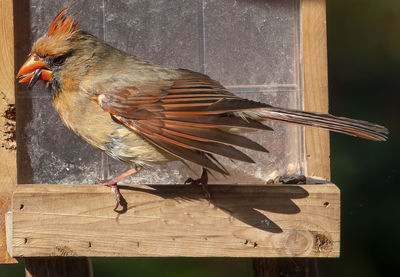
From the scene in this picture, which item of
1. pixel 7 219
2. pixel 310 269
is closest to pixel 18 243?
pixel 7 219

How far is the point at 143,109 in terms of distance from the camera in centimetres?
343

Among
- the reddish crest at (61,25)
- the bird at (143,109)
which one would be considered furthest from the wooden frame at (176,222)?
the reddish crest at (61,25)

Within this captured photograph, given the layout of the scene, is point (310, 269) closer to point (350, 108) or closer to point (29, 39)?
point (29, 39)

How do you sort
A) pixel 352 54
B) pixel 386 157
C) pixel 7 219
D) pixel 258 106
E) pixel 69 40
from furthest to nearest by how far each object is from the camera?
pixel 352 54
pixel 386 157
pixel 69 40
pixel 7 219
pixel 258 106

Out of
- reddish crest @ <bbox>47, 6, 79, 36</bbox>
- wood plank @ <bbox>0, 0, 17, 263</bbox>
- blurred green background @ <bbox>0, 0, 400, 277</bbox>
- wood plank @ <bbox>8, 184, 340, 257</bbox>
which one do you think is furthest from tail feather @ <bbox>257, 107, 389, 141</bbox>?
blurred green background @ <bbox>0, 0, 400, 277</bbox>

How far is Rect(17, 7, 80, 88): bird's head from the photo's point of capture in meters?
3.69

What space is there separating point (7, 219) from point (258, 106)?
1.25m

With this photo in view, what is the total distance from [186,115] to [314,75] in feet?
3.13

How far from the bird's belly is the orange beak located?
0.72 feet

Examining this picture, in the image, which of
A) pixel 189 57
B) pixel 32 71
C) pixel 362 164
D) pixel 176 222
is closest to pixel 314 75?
pixel 189 57

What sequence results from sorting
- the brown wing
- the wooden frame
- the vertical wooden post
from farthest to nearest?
the vertical wooden post → the wooden frame → the brown wing

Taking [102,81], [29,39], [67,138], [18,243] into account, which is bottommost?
[18,243]

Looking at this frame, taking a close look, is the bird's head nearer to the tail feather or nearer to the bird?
the bird

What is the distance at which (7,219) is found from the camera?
348 centimetres
